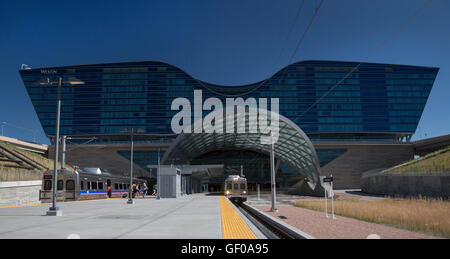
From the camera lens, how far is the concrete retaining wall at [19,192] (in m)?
24.4

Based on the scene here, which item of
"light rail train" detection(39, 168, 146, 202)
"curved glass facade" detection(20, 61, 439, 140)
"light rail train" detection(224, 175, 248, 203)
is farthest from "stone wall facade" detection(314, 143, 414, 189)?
"light rail train" detection(39, 168, 146, 202)

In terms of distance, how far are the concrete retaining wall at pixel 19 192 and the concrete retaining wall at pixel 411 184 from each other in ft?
113

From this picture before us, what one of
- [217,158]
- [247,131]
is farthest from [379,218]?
[217,158]

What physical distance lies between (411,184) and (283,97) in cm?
7286

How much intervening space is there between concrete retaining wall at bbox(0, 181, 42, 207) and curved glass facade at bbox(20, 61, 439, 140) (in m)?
73.0

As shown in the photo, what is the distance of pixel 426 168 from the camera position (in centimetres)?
3306

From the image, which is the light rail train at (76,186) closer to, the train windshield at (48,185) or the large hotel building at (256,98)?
the train windshield at (48,185)

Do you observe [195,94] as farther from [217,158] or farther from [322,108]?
[322,108]

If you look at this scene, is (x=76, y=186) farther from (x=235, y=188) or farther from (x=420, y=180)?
(x=420, y=180)

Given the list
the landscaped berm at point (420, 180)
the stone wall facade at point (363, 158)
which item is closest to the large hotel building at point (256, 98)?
the stone wall facade at point (363, 158)

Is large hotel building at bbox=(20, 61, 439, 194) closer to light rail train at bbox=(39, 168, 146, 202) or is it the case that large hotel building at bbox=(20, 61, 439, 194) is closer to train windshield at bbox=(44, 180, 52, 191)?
light rail train at bbox=(39, 168, 146, 202)

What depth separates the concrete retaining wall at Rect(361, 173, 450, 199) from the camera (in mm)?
29594

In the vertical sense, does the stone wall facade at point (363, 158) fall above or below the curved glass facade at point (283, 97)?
below

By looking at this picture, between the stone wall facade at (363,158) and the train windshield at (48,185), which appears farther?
the stone wall facade at (363,158)
